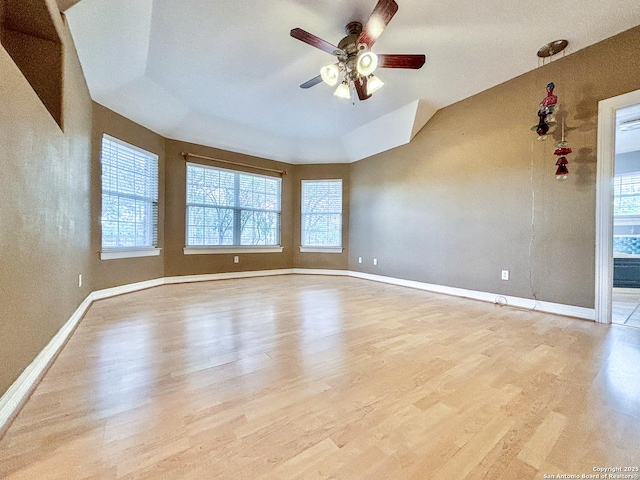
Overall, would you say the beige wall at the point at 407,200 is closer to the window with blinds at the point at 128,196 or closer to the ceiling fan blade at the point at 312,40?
the window with blinds at the point at 128,196

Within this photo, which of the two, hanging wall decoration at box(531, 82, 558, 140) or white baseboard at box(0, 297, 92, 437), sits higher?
hanging wall decoration at box(531, 82, 558, 140)

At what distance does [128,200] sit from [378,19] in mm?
3762

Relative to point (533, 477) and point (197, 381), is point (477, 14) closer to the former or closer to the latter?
point (533, 477)

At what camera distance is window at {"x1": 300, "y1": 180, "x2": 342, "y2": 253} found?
18.3 feet

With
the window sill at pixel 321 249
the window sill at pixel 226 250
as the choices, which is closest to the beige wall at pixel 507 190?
the window sill at pixel 321 249

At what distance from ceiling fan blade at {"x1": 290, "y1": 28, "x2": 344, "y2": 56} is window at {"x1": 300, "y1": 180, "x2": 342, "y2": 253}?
335 cm

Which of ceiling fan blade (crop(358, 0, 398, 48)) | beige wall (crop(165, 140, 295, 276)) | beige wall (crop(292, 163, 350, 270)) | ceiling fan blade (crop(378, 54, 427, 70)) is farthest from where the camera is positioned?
beige wall (crop(292, 163, 350, 270))

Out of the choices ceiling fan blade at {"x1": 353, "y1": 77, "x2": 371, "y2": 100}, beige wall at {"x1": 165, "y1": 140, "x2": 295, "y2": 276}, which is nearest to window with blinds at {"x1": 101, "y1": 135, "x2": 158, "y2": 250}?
beige wall at {"x1": 165, "y1": 140, "x2": 295, "y2": 276}

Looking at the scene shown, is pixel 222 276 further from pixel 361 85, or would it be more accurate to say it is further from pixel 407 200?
pixel 361 85

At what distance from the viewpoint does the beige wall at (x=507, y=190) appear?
2.55 m

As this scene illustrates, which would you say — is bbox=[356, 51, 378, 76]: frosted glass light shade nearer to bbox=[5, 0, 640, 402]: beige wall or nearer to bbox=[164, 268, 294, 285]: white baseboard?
bbox=[5, 0, 640, 402]: beige wall

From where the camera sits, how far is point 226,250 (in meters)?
4.91

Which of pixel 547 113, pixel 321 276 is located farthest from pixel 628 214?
pixel 321 276

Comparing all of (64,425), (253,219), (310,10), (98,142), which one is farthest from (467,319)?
(98,142)
